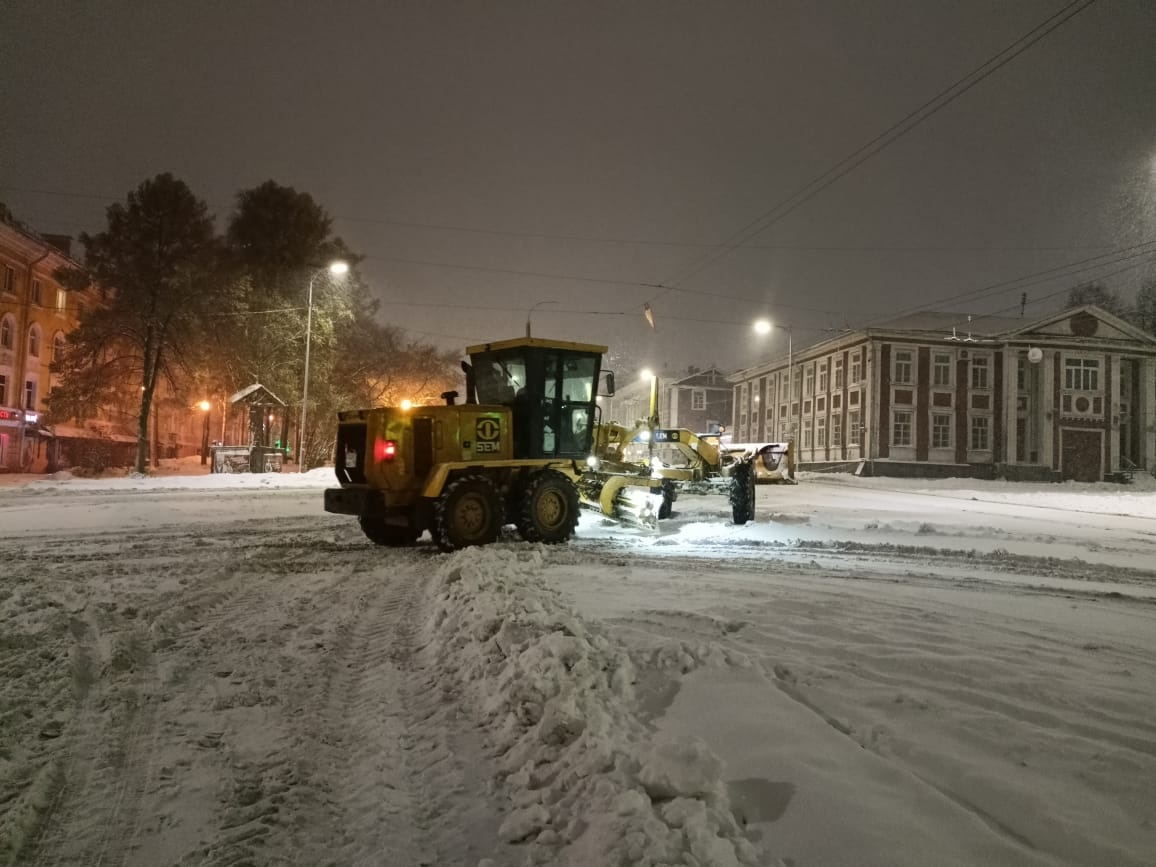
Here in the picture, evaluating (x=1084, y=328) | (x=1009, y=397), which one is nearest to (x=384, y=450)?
(x=1009, y=397)

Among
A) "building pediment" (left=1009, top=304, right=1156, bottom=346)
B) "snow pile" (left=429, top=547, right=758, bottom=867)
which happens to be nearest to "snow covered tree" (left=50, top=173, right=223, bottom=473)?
"snow pile" (left=429, top=547, right=758, bottom=867)

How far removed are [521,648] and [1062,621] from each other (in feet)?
16.6

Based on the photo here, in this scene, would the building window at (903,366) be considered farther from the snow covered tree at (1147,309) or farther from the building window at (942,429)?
the snow covered tree at (1147,309)

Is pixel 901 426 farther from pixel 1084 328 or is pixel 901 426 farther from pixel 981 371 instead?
pixel 1084 328

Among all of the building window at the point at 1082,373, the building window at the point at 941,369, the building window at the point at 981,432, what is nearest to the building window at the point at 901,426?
the building window at the point at 941,369

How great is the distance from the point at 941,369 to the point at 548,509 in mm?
48816

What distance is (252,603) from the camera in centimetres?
730

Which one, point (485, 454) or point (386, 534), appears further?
point (386, 534)

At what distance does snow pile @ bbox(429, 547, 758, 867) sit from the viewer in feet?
8.81

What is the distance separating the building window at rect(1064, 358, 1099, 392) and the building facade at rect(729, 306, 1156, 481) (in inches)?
2.8

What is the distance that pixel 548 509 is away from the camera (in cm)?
1220

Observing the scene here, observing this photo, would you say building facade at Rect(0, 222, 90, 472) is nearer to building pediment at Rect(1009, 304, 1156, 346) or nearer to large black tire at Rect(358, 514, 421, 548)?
large black tire at Rect(358, 514, 421, 548)

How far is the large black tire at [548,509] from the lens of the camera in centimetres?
1192

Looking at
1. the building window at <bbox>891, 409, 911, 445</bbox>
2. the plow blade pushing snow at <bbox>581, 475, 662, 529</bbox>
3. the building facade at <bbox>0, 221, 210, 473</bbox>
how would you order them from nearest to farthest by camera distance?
the plow blade pushing snow at <bbox>581, 475, 662, 529</bbox> → the building facade at <bbox>0, 221, 210, 473</bbox> → the building window at <bbox>891, 409, 911, 445</bbox>
